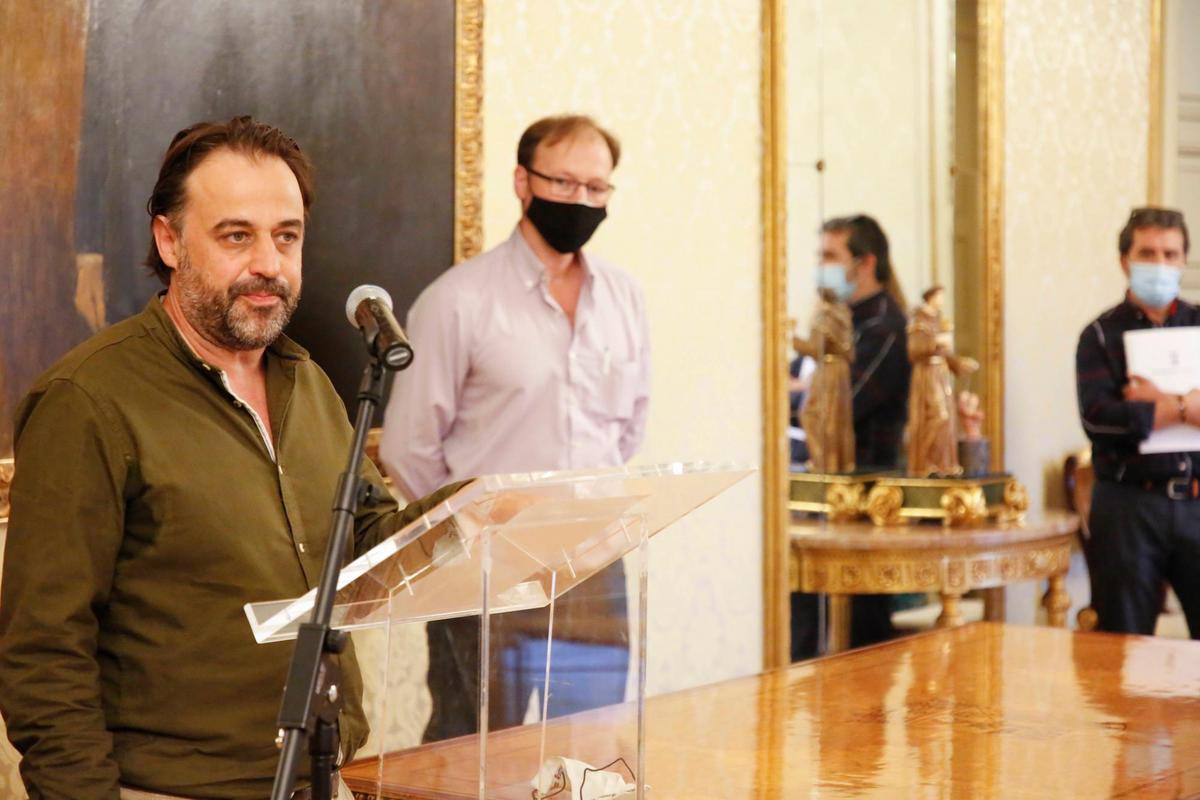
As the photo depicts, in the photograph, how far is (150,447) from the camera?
2084 millimetres

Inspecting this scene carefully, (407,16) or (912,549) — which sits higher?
(407,16)

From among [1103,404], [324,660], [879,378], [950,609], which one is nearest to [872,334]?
[879,378]

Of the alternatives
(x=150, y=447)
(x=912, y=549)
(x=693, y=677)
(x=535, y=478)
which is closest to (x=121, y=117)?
(x=150, y=447)

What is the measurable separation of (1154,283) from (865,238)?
97 cm

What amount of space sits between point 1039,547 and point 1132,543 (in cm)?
34

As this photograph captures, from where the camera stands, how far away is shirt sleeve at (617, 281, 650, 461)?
4051mm

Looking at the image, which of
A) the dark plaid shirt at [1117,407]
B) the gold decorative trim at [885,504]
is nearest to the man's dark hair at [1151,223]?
the dark plaid shirt at [1117,407]

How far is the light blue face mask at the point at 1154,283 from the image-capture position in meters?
5.29

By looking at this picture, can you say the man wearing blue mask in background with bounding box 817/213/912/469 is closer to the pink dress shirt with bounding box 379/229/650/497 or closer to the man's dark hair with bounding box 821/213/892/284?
the man's dark hair with bounding box 821/213/892/284

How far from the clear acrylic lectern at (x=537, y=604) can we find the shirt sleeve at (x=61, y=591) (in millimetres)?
335

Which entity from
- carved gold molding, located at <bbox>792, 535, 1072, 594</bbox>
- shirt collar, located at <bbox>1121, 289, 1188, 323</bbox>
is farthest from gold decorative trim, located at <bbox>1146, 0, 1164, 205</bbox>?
carved gold molding, located at <bbox>792, 535, 1072, 594</bbox>

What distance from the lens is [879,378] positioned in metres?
5.62

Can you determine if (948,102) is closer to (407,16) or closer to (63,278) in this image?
(407,16)

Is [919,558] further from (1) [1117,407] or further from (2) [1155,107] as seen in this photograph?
(2) [1155,107]
